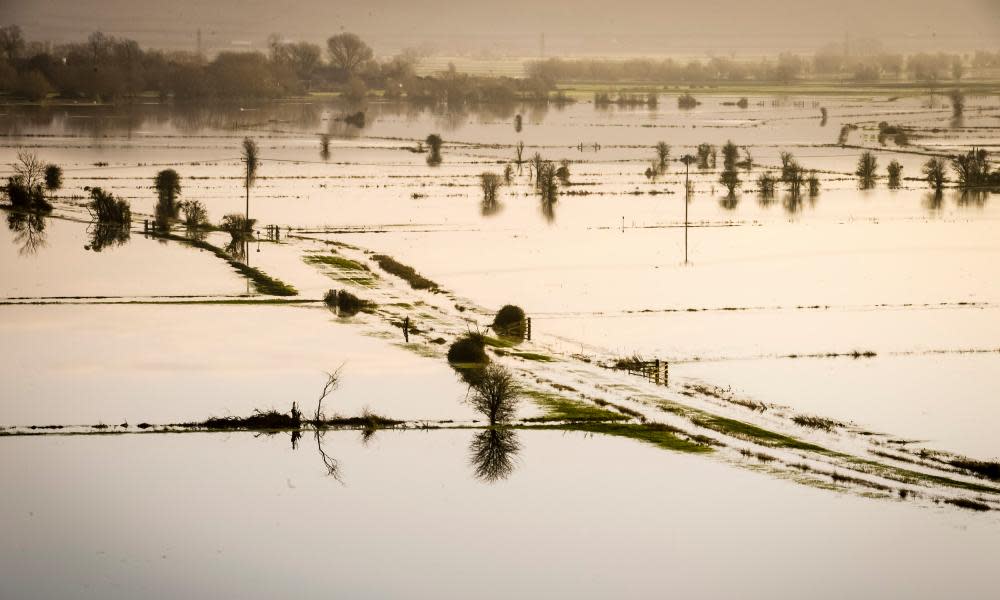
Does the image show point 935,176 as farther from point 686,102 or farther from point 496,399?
point 686,102

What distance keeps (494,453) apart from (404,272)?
1553 cm

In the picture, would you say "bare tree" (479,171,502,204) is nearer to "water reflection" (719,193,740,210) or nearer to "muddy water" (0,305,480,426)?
"water reflection" (719,193,740,210)

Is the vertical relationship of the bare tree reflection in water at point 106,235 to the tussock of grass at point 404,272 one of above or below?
above

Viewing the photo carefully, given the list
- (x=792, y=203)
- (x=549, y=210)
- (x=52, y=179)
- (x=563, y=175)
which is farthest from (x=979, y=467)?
(x=52, y=179)

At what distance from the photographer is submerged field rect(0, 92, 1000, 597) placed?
19859 millimetres

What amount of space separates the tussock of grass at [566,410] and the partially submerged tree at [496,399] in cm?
45

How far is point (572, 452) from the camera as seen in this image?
77.9ft

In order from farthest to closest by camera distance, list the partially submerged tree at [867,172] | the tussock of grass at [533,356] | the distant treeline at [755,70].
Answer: the distant treeline at [755,70]
the partially submerged tree at [867,172]
the tussock of grass at [533,356]

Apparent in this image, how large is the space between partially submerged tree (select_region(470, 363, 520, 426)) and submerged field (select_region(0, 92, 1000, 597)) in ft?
1.18

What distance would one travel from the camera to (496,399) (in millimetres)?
24891

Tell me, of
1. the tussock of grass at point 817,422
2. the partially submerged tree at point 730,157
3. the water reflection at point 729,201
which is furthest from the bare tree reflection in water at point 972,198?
the tussock of grass at point 817,422

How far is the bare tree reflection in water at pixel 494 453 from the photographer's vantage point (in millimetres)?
22891

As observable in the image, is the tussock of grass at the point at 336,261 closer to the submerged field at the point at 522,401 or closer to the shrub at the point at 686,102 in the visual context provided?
the submerged field at the point at 522,401

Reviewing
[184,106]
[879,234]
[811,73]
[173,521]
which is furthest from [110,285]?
[811,73]
